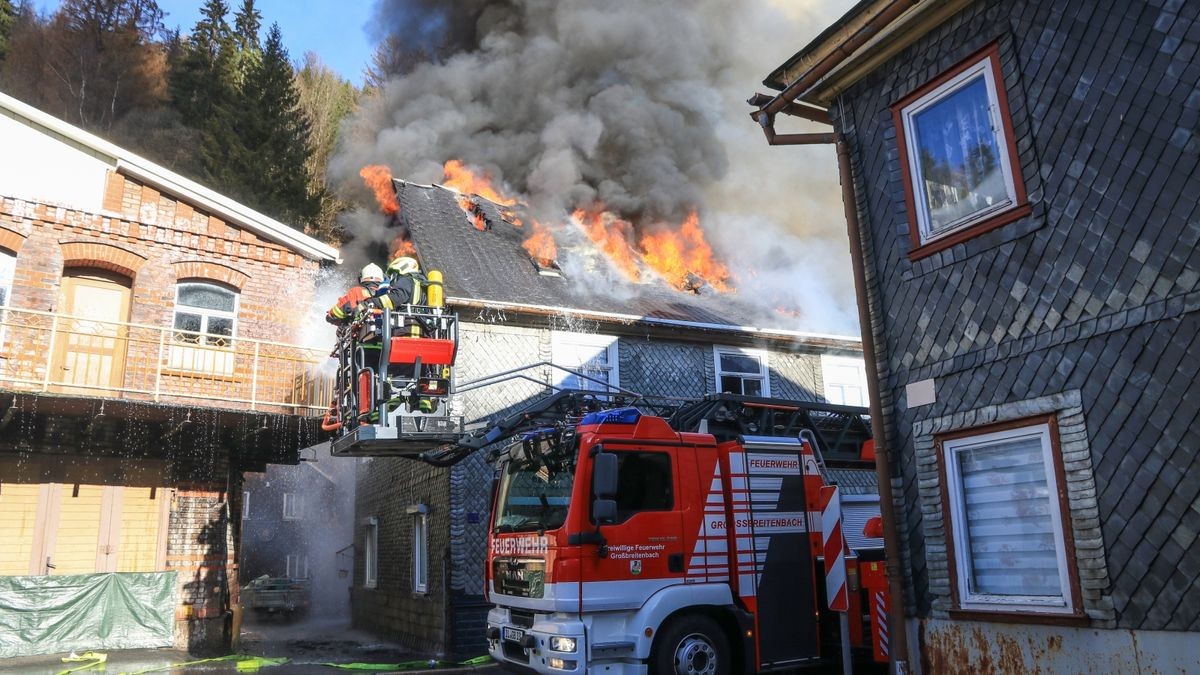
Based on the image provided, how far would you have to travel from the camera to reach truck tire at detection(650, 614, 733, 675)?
23.0 feet

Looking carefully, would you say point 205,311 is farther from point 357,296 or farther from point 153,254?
point 357,296

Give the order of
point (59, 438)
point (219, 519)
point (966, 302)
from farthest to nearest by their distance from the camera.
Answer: point (219, 519)
point (59, 438)
point (966, 302)

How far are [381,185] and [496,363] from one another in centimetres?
1054

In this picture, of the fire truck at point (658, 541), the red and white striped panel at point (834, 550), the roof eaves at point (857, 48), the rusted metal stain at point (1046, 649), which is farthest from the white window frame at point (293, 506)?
the rusted metal stain at point (1046, 649)

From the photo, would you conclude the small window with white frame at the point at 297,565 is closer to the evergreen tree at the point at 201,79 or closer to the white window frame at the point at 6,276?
the evergreen tree at the point at 201,79

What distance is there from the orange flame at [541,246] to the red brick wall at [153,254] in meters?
4.41

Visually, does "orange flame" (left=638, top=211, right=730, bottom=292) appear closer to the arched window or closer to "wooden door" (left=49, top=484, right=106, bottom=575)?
the arched window

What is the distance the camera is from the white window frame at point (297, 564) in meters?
32.9

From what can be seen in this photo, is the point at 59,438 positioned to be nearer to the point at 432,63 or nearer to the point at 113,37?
the point at 432,63

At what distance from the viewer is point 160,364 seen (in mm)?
11867

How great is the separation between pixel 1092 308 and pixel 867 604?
3627mm

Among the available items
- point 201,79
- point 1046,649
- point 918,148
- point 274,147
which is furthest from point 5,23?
point 1046,649

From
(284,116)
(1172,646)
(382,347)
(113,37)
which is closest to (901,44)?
(1172,646)

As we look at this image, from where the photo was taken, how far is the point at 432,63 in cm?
2767
